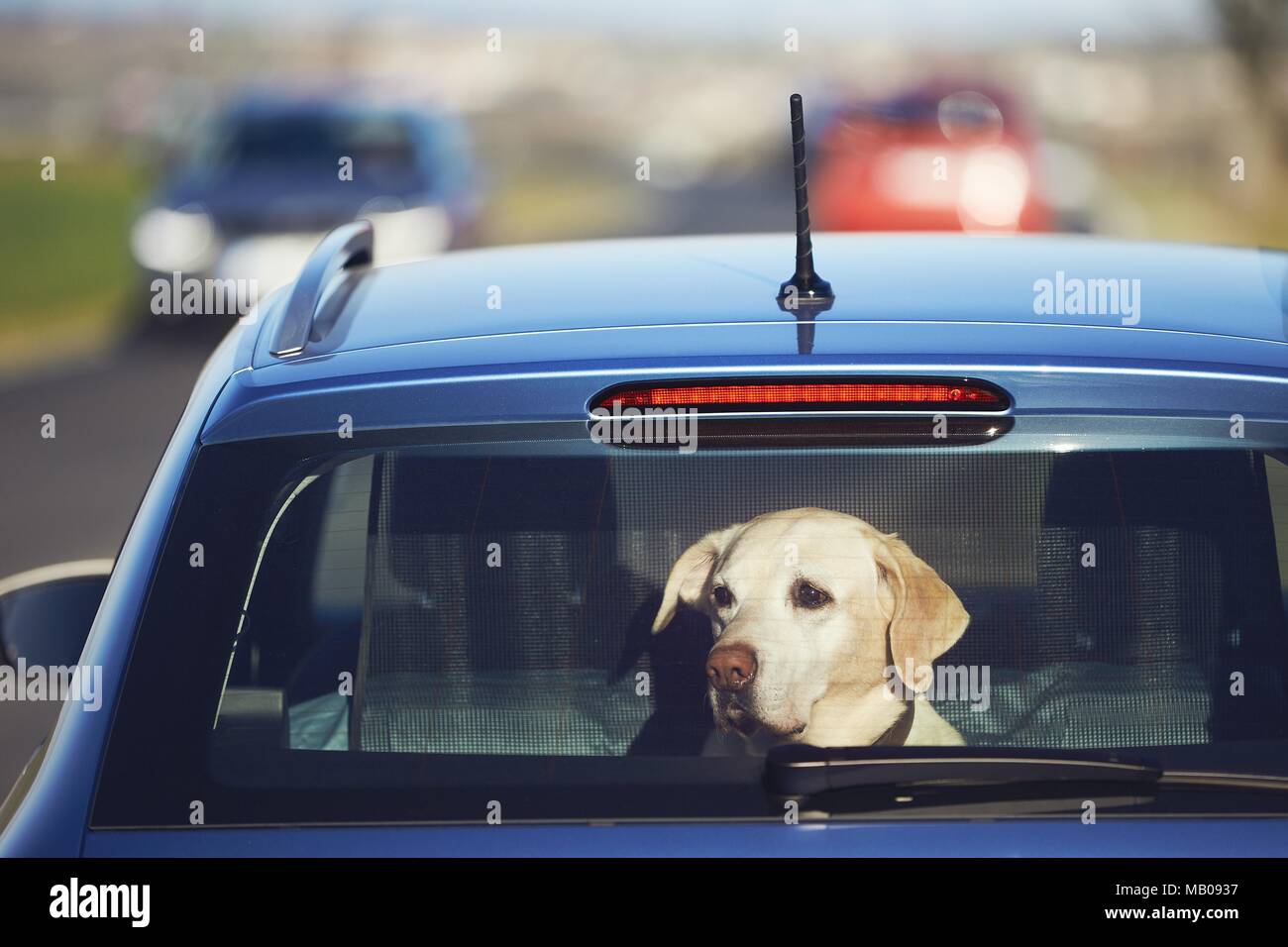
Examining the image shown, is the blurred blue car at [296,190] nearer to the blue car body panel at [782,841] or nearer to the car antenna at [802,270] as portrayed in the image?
the car antenna at [802,270]

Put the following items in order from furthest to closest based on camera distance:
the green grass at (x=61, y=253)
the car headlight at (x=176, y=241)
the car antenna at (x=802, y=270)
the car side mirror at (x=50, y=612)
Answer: the green grass at (x=61, y=253) < the car headlight at (x=176, y=241) < the car side mirror at (x=50, y=612) < the car antenna at (x=802, y=270)

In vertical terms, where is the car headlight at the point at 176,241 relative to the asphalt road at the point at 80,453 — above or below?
above

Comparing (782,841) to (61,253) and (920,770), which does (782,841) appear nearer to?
(920,770)

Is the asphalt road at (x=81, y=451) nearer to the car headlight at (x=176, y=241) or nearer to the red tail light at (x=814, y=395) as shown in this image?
the car headlight at (x=176, y=241)

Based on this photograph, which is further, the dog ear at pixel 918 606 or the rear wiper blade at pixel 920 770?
the dog ear at pixel 918 606

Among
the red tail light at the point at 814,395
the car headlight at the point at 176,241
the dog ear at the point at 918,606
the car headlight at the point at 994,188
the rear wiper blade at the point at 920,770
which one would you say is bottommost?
the rear wiper blade at the point at 920,770

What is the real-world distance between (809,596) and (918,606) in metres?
0.13

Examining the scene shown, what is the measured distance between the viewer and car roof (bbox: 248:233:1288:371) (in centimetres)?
225

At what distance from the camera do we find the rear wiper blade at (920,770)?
6.18ft

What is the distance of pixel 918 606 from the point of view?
6.81 feet

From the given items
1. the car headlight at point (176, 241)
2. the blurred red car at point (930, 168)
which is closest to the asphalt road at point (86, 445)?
the car headlight at point (176, 241)

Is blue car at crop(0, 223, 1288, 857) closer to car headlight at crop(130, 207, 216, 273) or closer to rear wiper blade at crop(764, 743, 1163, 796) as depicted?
rear wiper blade at crop(764, 743, 1163, 796)

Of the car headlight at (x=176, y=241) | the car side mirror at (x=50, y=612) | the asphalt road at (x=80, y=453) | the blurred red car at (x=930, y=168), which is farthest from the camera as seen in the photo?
the blurred red car at (x=930, y=168)
